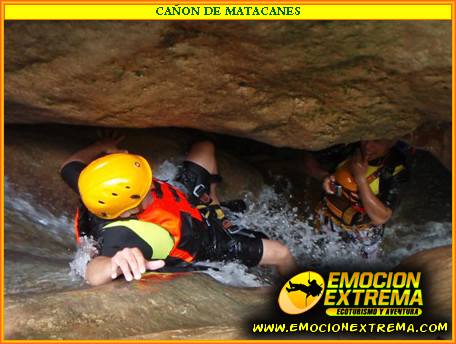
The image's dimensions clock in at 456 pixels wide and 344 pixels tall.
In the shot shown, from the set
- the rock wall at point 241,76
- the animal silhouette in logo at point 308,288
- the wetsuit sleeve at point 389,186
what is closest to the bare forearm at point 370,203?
the wetsuit sleeve at point 389,186

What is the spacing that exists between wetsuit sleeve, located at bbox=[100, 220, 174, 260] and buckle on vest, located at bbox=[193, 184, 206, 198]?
1.06m

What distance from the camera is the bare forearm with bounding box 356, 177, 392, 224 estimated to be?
3881 mm

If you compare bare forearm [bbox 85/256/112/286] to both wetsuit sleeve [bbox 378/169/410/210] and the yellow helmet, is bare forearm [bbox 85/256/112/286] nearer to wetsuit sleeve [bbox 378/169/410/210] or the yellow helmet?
the yellow helmet

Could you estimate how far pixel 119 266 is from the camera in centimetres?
252

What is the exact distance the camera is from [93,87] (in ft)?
9.21

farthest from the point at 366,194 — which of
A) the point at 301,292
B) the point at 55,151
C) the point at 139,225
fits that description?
the point at 55,151

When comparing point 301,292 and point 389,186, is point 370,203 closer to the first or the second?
point 389,186

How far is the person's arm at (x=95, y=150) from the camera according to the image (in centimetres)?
356

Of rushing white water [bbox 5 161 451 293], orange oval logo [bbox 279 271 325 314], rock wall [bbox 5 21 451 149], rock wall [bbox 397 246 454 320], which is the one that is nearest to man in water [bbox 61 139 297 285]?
rushing white water [bbox 5 161 451 293]

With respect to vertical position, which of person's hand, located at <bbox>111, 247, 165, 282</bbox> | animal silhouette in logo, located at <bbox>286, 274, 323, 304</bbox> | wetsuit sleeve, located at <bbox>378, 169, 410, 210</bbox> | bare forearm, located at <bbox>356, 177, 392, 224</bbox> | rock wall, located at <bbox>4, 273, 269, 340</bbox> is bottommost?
rock wall, located at <bbox>4, 273, 269, 340</bbox>

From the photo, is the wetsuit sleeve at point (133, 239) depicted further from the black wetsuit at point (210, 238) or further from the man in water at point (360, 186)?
the man in water at point (360, 186)

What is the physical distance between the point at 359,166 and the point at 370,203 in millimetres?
286

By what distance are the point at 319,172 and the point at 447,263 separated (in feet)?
5.71

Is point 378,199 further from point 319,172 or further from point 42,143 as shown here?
point 42,143
